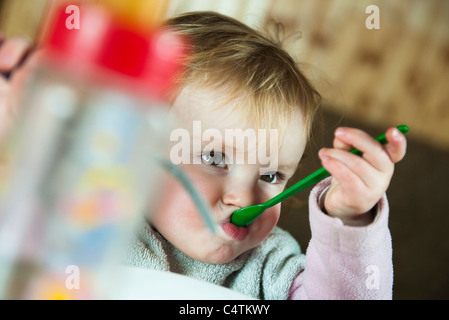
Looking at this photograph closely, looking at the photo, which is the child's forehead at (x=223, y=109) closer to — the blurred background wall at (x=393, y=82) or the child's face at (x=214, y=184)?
the child's face at (x=214, y=184)

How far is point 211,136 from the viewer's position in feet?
1.15

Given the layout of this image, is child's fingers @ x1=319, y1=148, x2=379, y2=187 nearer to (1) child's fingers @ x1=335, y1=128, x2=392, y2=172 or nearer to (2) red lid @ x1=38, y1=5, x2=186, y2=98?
(1) child's fingers @ x1=335, y1=128, x2=392, y2=172

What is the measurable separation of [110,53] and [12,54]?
8cm

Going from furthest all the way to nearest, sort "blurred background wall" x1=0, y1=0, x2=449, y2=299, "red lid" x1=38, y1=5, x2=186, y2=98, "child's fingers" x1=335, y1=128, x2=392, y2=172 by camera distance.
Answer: "blurred background wall" x1=0, y1=0, x2=449, y2=299 < "child's fingers" x1=335, y1=128, x2=392, y2=172 < "red lid" x1=38, y1=5, x2=186, y2=98

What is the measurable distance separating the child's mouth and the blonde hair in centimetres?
7

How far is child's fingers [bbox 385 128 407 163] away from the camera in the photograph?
0.26 metres

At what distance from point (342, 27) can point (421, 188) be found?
0.30m

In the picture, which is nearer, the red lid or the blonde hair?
the red lid

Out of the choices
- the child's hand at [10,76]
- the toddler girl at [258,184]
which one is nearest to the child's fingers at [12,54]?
the child's hand at [10,76]

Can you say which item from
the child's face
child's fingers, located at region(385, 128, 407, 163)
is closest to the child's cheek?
the child's face

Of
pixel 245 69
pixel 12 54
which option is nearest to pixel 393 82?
pixel 245 69

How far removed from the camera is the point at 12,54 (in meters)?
0.22
